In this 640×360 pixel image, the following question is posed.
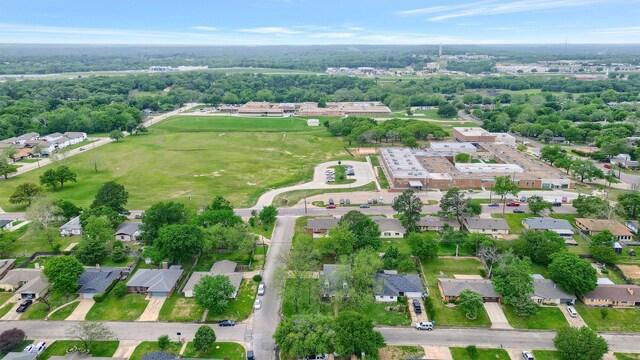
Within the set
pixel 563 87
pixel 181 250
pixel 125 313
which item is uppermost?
pixel 563 87

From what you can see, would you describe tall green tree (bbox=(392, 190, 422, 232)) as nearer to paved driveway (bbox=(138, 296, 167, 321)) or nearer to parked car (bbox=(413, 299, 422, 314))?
parked car (bbox=(413, 299, 422, 314))

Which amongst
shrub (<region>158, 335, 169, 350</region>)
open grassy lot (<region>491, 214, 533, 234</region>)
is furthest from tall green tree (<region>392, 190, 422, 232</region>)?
shrub (<region>158, 335, 169, 350</region>)

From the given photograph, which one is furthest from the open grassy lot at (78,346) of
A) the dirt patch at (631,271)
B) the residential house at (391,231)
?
the dirt patch at (631,271)

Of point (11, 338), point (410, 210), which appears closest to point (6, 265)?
point (11, 338)

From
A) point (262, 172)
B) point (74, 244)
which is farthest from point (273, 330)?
point (262, 172)

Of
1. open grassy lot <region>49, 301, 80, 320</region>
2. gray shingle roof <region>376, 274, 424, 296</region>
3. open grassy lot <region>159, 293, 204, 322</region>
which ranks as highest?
gray shingle roof <region>376, 274, 424, 296</region>

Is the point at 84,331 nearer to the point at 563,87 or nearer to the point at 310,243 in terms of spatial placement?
the point at 310,243
